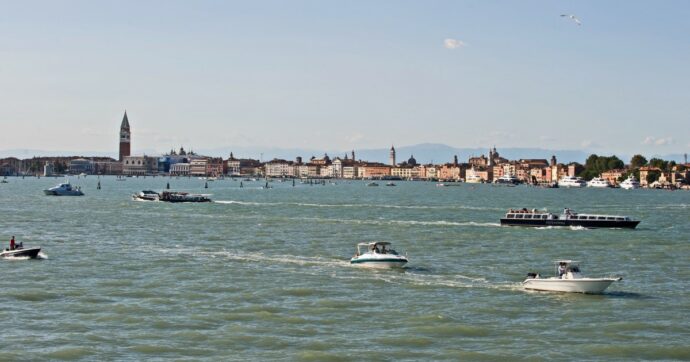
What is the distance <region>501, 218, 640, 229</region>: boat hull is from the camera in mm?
76062

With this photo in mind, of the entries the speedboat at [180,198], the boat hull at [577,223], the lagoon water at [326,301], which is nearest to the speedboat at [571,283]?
the lagoon water at [326,301]

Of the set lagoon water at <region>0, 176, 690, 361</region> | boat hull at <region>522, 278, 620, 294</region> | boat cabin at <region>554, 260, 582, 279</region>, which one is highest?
boat cabin at <region>554, 260, 582, 279</region>

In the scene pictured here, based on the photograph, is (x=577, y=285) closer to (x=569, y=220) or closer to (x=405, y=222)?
(x=569, y=220)

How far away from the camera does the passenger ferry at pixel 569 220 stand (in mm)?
76188

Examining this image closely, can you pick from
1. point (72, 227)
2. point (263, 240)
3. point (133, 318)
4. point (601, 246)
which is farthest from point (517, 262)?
point (72, 227)

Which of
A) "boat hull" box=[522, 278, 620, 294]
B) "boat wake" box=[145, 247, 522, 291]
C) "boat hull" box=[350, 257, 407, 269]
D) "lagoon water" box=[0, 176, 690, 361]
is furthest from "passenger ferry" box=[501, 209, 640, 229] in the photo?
"boat hull" box=[522, 278, 620, 294]

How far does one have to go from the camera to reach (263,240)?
2362 inches

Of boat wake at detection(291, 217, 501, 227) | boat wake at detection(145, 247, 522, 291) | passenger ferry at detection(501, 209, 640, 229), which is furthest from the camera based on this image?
boat wake at detection(291, 217, 501, 227)

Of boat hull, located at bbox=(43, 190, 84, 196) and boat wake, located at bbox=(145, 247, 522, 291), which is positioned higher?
boat hull, located at bbox=(43, 190, 84, 196)

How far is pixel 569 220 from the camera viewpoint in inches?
3046

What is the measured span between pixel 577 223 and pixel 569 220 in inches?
26.2

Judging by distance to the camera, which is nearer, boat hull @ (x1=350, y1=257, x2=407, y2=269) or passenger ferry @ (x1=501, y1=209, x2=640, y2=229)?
boat hull @ (x1=350, y1=257, x2=407, y2=269)

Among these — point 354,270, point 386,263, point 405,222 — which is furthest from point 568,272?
point 405,222

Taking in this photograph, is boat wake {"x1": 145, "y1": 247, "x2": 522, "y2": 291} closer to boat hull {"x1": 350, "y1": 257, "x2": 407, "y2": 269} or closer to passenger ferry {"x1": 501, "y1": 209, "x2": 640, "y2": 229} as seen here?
boat hull {"x1": 350, "y1": 257, "x2": 407, "y2": 269}
